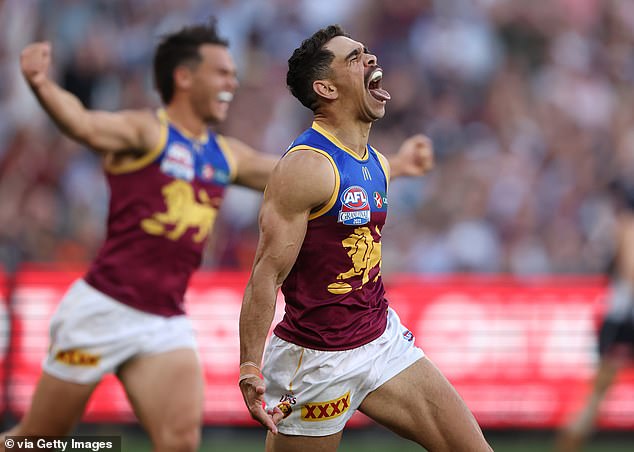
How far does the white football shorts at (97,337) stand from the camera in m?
6.24

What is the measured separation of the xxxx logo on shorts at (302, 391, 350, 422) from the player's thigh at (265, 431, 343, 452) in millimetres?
91

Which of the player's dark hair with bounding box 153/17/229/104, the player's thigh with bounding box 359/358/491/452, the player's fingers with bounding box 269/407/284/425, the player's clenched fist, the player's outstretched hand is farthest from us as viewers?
the player's dark hair with bounding box 153/17/229/104

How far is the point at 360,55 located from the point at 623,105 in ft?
33.9

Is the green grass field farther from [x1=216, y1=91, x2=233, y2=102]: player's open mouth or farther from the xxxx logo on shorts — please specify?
the xxxx logo on shorts

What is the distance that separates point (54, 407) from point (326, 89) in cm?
248

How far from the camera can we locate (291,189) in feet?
15.8

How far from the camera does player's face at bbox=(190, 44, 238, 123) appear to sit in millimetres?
6844

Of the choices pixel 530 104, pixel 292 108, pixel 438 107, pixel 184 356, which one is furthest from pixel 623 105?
pixel 184 356

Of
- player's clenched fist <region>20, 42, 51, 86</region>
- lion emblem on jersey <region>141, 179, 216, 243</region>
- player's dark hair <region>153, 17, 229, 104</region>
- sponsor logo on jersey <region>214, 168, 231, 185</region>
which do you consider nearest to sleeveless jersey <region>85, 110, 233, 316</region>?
lion emblem on jersey <region>141, 179, 216, 243</region>

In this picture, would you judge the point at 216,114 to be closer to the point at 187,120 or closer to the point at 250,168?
the point at 187,120

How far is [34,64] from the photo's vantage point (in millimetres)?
6070

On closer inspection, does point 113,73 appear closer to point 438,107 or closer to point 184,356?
point 438,107

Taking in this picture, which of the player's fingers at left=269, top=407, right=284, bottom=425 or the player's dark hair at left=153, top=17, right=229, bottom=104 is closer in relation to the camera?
the player's fingers at left=269, top=407, right=284, bottom=425

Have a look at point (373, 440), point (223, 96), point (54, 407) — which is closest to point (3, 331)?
point (373, 440)
